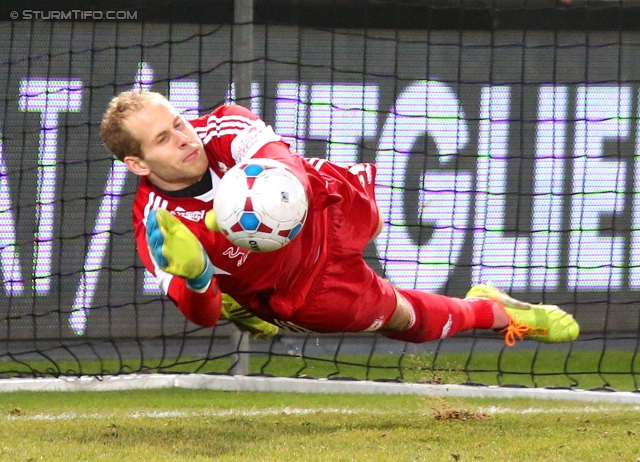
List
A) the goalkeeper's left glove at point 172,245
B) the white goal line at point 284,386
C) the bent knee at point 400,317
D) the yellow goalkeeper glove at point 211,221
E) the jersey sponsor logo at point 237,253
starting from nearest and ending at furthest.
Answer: the goalkeeper's left glove at point 172,245 → the yellow goalkeeper glove at point 211,221 → the jersey sponsor logo at point 237,253 → the bent knee at point 400,317 → the white goal line at point 284,386

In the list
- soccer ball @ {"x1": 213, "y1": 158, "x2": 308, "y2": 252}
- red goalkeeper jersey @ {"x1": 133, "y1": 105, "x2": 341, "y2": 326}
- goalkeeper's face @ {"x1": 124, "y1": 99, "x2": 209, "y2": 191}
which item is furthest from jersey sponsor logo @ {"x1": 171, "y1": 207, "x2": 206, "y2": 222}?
soccer ball @ {"x1": 213, "y1": 158, "x2": 308, "y2": 252}

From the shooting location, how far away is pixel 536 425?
15.2 ft

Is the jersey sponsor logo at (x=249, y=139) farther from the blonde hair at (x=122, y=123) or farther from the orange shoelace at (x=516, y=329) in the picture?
the orange shoelace at (x=516, y=329)

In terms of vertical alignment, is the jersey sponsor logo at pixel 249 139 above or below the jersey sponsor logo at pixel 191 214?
above

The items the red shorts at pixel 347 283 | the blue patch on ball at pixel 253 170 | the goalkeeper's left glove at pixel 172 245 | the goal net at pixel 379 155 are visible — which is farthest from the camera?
the goal net at pixel 379 155

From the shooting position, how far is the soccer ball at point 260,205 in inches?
141

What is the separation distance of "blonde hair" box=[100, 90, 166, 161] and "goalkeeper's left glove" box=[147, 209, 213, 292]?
608mm

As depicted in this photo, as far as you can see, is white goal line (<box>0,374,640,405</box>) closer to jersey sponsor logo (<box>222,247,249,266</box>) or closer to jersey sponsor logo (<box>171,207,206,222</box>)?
jersey sponsor logo (<box>222,247,249,266</box>)

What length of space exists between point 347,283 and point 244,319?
639mm

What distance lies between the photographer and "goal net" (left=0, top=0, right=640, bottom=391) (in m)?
6.68

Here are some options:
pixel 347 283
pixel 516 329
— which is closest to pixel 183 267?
pixel 347 283

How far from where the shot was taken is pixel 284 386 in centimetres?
586

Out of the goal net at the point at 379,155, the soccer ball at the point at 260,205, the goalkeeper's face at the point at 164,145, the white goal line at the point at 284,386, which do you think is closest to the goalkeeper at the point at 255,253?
the goalkeeper's face at the point at 164,145

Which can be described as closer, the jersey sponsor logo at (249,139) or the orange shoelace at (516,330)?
the jersey sponsor logo at (249,139)
